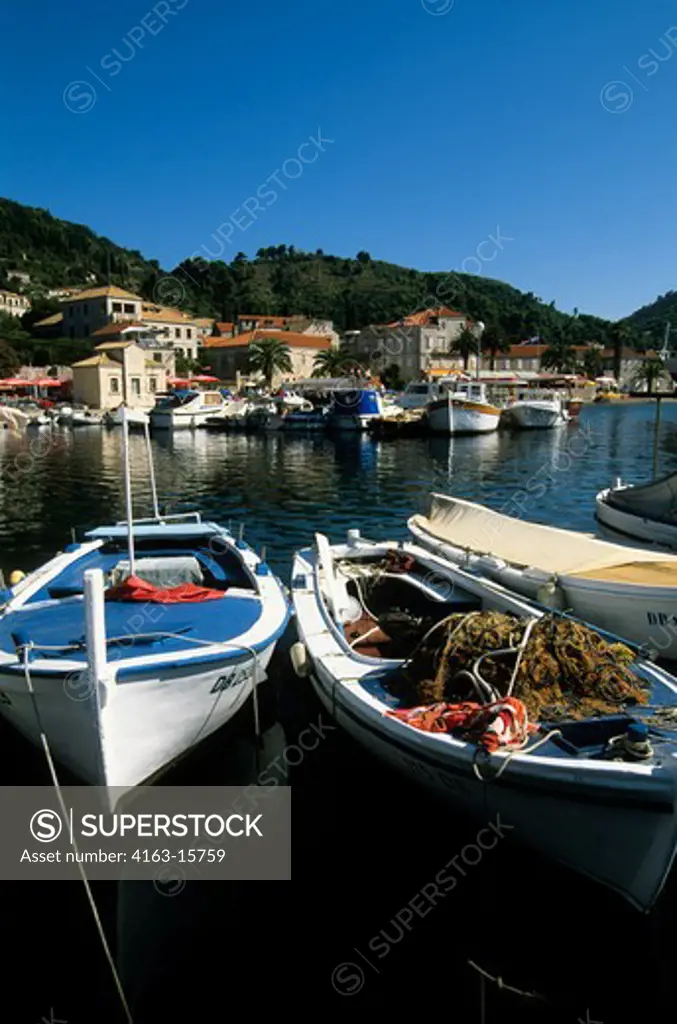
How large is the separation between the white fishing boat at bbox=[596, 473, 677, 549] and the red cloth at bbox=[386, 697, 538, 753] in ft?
39.5

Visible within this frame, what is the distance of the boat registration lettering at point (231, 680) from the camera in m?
8.93

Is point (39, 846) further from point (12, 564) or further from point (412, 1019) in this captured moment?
point (12, 564)

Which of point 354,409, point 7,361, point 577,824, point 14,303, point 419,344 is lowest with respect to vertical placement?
point 577,824

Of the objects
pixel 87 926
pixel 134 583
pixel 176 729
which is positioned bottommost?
pixel 87 926

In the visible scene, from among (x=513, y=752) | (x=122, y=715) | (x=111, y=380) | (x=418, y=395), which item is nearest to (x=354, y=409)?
(x=418, y=395)

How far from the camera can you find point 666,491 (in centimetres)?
1891

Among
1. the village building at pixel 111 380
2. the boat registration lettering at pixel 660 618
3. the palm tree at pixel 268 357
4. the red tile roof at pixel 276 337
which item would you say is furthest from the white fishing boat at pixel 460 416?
the red tile roof at pixel 276 337

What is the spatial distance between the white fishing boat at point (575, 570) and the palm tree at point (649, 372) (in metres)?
139

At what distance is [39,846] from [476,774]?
531 centimetres

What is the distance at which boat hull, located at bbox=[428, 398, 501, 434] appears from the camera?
62.5m

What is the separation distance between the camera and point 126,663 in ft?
26.1

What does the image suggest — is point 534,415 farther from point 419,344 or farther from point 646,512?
point 646,512

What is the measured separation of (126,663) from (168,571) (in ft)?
16.4

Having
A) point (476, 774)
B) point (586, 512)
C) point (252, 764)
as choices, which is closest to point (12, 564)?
point (252, 764)
